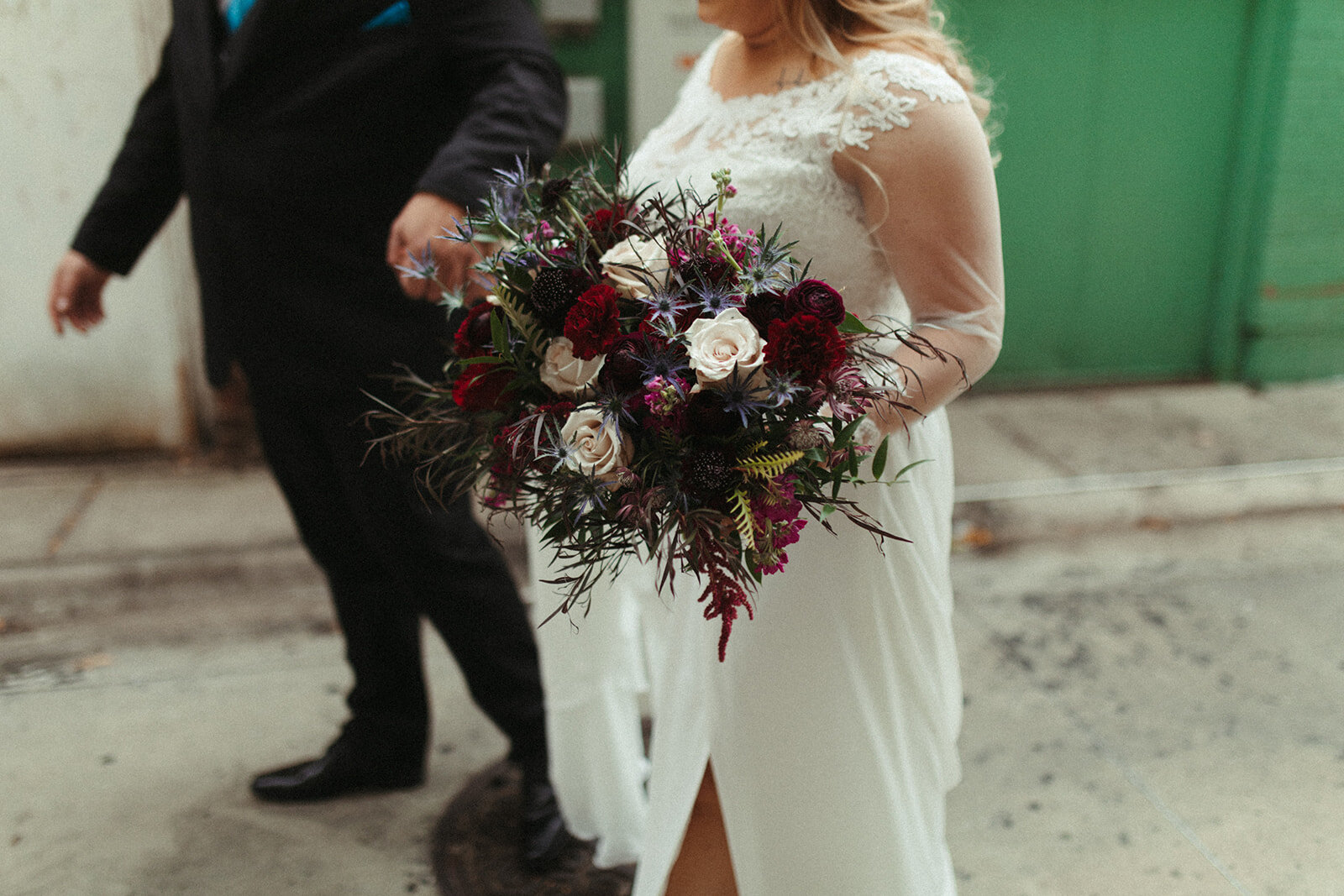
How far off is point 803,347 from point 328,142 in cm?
135

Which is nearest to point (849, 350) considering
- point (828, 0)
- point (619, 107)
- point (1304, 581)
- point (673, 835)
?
point (828, 0)

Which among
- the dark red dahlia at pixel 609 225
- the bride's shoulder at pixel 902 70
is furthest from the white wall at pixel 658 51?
the dark red dahlia at pixel 609 225

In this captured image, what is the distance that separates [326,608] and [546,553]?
1.80 meters

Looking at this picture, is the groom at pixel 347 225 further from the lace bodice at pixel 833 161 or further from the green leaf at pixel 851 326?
the green leaf at pixel 851 326

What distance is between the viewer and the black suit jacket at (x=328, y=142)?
218 centimetres

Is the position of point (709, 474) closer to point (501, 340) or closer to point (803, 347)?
point (803, 347)

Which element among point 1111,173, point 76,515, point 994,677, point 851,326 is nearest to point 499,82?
point 851,326

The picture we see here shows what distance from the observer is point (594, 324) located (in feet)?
4.48

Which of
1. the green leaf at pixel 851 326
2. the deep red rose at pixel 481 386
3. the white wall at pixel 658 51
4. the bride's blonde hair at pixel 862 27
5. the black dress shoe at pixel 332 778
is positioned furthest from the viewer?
the white wall at pixel 658 51

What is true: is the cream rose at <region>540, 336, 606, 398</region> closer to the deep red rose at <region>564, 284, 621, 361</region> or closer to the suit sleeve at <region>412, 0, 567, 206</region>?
the deep red rose at <region>564, 284, 621, 361</region>

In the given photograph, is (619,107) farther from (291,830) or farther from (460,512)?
(291,830)

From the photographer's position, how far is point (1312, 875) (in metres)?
2.35

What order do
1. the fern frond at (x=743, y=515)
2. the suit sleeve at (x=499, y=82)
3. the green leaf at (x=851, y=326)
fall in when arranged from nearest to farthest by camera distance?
the fern frond at (x=743, y=515) < the green leaf at (x=851, y=326) < the suit sleeve at (x=499, y=82)

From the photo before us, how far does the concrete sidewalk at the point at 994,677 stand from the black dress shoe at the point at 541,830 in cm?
25
